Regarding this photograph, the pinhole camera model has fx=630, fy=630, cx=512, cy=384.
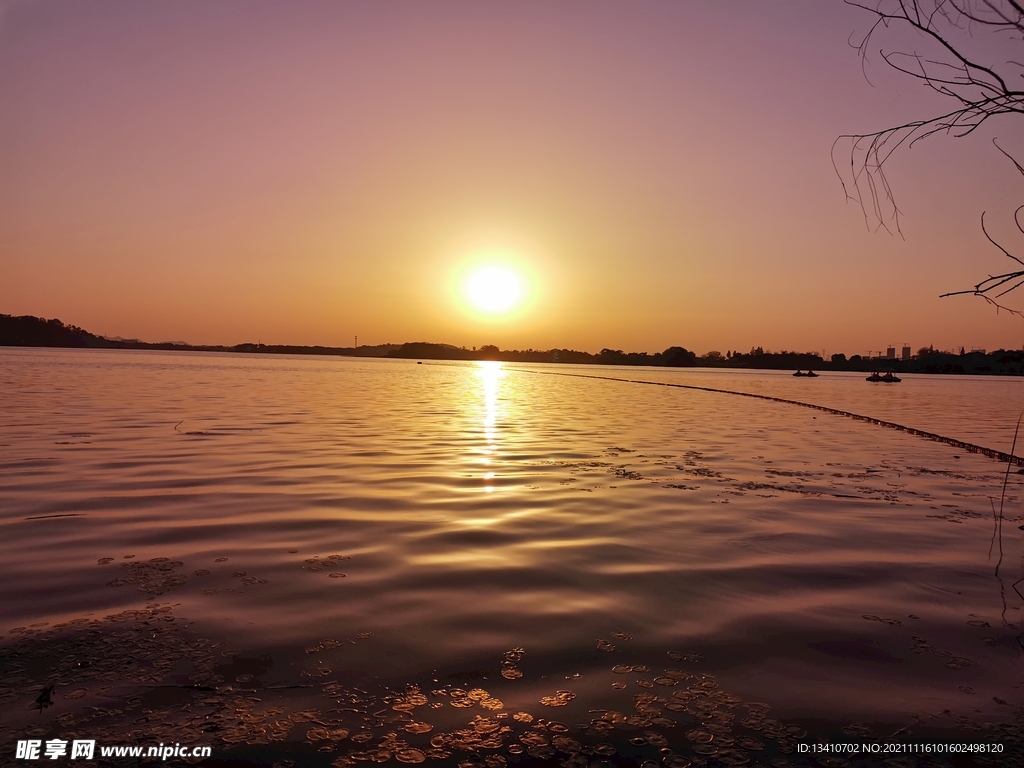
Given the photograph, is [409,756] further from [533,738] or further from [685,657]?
[685,657]

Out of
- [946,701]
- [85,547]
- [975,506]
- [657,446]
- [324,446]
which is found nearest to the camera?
[946,701]

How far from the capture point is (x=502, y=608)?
565 centimetres

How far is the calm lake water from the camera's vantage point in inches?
147

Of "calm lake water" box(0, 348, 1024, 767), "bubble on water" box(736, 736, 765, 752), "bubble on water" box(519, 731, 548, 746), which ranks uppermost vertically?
"bubble on water" box(519, 731, 548, 746)

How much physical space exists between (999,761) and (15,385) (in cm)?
4333

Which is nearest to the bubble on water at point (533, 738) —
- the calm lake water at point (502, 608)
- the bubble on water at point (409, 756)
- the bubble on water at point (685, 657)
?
the calm lake water at point (502, 608)

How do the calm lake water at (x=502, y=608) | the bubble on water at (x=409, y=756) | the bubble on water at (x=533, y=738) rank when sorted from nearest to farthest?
the bubble on water at (x=409, y=756)
the bubble on water at (x=533, y=738)
the calm lake water at (x=502, y=608)

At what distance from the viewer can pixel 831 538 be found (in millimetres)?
8258

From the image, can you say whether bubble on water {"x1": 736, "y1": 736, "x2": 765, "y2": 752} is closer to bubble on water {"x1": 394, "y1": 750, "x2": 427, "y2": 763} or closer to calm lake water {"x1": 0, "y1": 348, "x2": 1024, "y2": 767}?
calm lake water {"x1": 0, "y1": 348, "x2": 1024, "y2": 767}

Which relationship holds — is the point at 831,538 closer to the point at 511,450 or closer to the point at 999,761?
the point at 999,761

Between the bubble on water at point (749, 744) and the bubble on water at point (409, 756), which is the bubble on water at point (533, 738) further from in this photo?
the bubble on water at point (749, 744)

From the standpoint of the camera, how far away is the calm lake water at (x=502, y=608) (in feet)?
12.3

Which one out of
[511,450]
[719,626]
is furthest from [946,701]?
[511,450]

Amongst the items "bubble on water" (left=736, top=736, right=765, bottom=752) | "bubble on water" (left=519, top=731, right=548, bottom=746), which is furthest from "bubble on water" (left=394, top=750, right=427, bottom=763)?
"bubble on water" (left=736, top=736, right=765, bottom=752)
